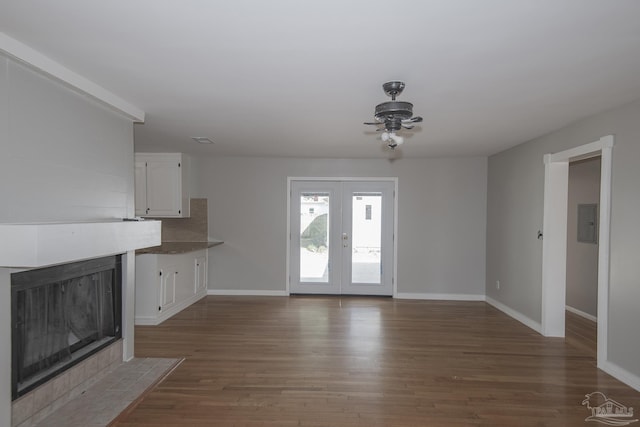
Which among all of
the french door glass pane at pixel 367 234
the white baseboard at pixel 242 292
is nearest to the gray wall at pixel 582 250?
the french door glass pane at pixel 367 234

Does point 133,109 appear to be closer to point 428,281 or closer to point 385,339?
point 385,339

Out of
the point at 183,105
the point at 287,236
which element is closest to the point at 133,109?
the point at 183,105

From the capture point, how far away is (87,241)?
2471 millimetres

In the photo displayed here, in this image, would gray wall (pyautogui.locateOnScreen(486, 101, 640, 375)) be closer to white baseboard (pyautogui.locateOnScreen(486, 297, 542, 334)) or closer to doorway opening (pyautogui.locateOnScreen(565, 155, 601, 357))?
white baseboard (pyautogui.locateOnScreen(486, 297, 542, 334))

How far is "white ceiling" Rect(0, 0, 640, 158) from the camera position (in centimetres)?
176

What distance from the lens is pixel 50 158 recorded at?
2492 mm

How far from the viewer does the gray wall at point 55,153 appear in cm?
219

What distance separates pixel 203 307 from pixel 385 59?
457 cm

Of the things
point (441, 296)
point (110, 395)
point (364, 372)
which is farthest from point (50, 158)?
point (441, 296)

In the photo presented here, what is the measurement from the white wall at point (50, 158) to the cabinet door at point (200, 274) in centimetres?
265

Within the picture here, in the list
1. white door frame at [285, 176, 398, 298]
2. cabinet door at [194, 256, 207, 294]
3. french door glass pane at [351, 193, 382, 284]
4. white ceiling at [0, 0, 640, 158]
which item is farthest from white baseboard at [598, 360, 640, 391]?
cabinet door at [194, 256, 207, 294]

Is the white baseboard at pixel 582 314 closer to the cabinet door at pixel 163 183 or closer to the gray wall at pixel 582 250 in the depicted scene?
the gray wall at pixel 582 250

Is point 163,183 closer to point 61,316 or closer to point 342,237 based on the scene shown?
point 342,237

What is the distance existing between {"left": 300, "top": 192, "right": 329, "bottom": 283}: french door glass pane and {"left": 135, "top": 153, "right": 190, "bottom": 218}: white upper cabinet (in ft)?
6.77
